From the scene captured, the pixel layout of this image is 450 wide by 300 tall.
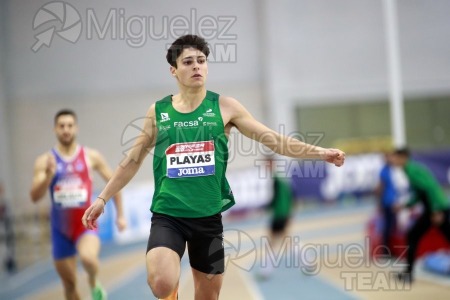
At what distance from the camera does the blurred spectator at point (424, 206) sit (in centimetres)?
892

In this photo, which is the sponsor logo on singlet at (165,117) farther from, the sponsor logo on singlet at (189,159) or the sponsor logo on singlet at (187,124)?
the sponsor logo on singlet at (189,159)

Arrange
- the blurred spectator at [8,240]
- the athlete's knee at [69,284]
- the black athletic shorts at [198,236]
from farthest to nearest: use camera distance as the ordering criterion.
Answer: the blurred spectator at [8,240] < the athlete's knee at [69,284] < the black athletic shorts at [198,236]

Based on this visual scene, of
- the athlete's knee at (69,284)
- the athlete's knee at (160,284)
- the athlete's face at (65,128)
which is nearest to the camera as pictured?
the athlete's knee at (160,284)

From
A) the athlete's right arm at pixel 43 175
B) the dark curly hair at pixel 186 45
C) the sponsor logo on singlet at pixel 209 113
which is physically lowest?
the athlete's right arm at pixel 43 175

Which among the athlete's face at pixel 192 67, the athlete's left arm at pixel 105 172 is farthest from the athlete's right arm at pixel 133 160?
the athlete's left arm at pixel 105 172

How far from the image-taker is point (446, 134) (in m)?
24.2

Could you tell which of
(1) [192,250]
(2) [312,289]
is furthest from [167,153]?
(2) [312,289]

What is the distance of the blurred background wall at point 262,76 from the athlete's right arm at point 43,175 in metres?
10.3

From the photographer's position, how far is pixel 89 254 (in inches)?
247

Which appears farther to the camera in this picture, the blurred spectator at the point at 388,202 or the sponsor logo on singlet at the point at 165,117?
the blurred spectator at the point at 388,202

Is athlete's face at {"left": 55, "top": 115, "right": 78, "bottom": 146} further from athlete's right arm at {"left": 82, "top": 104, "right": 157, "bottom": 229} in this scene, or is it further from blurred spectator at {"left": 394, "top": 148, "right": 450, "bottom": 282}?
blurred spectator at {"left": 394, "top": 148, "right": 450, "bottom": 282}

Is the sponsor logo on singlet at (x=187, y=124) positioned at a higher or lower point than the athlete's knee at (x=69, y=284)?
higher

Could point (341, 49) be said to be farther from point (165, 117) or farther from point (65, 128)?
point (165, 117)

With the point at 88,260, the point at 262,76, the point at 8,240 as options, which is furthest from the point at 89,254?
the point at 262,76
